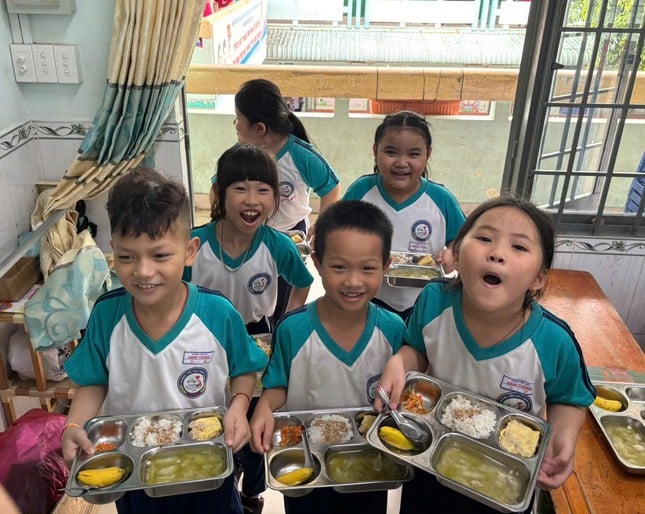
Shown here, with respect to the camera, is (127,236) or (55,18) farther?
(55,18)

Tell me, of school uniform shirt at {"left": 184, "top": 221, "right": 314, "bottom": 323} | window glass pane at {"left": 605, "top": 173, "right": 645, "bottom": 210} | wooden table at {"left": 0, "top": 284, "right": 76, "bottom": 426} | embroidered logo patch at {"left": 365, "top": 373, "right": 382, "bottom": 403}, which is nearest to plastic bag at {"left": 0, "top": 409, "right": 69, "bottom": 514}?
wooden table at {"left": 0, "top": 284, "right": 76, "bottom": 426}

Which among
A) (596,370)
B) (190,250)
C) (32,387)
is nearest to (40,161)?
(32,387)

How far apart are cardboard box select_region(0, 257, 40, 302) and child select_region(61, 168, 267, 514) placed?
3.27ft

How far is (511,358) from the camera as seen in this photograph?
125cm

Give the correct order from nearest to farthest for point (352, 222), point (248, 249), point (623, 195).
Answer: point (352, 222)
point (248, 249)
point (623, 195)

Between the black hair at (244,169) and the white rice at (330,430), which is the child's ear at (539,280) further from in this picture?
the black hair at (244,169)

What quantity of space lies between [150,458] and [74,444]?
0.16 m

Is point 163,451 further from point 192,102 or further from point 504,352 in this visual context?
point 192,102

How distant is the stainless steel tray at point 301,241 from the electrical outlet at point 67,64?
1118mm

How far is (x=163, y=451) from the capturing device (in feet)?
3.92

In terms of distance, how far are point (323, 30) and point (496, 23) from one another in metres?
2.47

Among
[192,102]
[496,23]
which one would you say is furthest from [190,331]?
[496,23]

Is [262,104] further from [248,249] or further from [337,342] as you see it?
[337,342]

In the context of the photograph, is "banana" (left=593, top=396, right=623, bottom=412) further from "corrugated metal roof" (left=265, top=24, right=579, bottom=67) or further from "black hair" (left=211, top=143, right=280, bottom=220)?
"corrugated metal roof" (left=265, top=24, right=579, bottom=67)
